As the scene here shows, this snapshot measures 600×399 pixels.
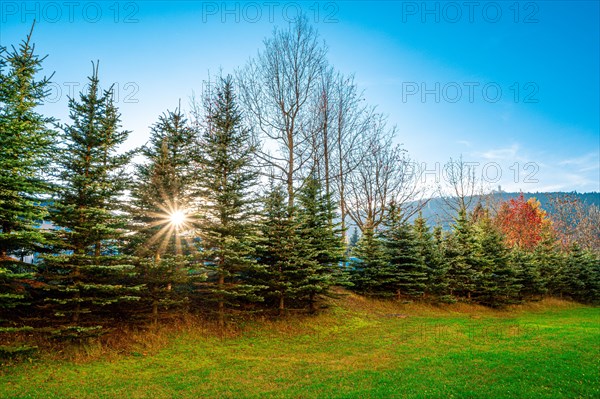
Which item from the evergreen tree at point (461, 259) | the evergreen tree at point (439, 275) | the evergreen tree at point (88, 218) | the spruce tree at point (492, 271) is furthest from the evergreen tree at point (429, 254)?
the evergreen tree at point (88, 218)

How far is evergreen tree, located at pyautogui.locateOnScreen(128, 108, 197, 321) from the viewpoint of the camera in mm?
11461

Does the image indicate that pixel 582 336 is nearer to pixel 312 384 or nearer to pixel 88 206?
pixel 312 384

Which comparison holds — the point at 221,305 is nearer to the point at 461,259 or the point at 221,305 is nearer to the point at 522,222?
the point at 461,259

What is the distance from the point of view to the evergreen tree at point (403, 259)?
21.8 m

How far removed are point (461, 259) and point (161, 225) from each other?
23.1 m

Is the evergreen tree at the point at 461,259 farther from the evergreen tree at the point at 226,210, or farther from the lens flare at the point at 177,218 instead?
the lens flare at the point at 177,218

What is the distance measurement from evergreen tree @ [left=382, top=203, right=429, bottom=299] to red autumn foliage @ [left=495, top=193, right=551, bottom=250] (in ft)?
96.7

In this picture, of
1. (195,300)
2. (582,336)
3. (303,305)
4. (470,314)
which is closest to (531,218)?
(470,314)

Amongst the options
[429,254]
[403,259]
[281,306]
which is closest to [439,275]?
[429,254]

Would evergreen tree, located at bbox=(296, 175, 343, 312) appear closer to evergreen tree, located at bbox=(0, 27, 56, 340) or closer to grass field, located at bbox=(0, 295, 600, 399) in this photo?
grass field, located at bbox=(0, 295, 600, 399)

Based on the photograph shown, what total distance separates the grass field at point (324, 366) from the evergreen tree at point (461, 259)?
33.3ft

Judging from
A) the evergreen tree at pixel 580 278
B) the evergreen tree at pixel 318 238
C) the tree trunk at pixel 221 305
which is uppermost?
the evergreen tree at pixel 318 238

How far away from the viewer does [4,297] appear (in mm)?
8648

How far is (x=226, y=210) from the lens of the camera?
13031mm
